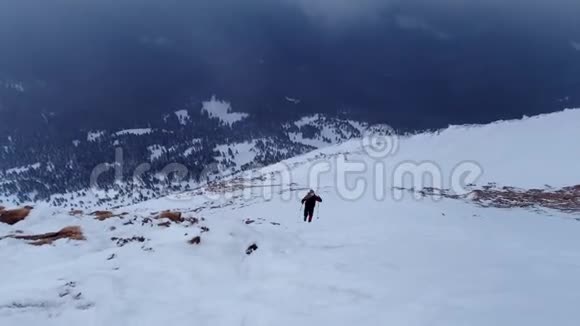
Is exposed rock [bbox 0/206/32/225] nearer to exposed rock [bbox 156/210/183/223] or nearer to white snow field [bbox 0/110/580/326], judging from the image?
white snow field [bbox 0/110/580/326]

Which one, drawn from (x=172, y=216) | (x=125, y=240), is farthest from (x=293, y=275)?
(x=172, y=216)

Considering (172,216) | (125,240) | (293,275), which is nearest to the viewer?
(293,275)

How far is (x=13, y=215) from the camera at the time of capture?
17.0 metres

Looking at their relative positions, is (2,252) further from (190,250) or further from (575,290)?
(575,290)

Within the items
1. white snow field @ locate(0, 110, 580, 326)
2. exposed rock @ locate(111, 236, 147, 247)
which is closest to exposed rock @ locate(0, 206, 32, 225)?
white snow field @ locate(0, 110, 580, 326)

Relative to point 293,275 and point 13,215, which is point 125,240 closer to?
point 13,215

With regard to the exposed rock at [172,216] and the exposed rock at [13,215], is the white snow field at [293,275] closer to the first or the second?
the exposed rock at [13,215]

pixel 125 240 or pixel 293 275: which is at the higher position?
pixel 125 240

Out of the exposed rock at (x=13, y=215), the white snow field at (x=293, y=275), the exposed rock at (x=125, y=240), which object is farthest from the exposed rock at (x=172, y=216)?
the exposed rock at (x=13, y=215)

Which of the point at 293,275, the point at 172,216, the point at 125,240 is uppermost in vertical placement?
the point at 172,216

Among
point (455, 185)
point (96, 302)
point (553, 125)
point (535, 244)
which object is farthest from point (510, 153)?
point (96, 302)

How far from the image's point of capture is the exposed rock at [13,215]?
1668 centimetres

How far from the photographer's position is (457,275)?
35.9 feet

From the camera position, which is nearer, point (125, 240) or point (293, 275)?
point (293, 275)
